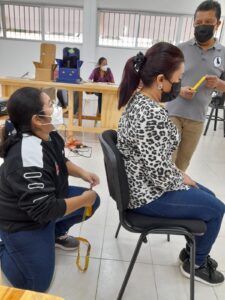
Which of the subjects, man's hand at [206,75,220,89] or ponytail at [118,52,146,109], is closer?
ponytail at [118,52,146,109]

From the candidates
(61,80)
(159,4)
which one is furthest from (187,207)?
(159,4)

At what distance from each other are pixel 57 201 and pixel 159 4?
6.35m

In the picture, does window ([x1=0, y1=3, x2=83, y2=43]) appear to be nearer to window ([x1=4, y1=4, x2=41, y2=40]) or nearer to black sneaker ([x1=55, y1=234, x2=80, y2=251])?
window ([x1=4, y1=4, x2=41, y2=40])

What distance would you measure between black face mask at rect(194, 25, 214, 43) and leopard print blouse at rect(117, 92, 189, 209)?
2.66 ft

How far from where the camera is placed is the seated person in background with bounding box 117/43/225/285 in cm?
97

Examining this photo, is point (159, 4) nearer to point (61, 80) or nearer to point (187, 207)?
point (61, 80)

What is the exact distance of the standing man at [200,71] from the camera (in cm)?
152

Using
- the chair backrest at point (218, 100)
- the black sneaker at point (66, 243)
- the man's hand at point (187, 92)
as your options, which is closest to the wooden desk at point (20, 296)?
the black sneaker at point (66, 243)

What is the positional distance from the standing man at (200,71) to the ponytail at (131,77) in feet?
2.03

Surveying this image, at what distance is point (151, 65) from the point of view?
1.02m

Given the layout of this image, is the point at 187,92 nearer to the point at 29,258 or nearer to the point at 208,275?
the point at 208,275

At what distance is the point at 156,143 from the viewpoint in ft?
3.18

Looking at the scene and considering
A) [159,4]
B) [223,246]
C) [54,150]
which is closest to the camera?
[54,150]

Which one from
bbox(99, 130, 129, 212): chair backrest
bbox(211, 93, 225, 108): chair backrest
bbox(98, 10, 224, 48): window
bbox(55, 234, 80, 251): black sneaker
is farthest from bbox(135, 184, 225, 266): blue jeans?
bbox(98, 10, 224, 48): window
